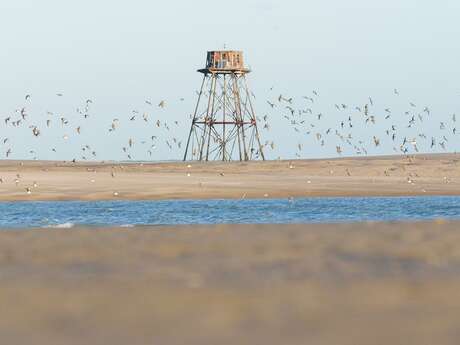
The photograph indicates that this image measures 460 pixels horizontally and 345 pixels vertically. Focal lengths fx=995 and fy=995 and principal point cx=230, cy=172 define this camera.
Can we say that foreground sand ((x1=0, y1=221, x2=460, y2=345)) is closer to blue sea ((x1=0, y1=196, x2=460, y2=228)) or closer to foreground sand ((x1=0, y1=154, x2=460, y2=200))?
blue sea ((x1=0, y1=196, x2=460, y2=228))

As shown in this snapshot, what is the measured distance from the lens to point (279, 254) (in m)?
10.6

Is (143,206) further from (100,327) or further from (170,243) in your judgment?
(100,327)

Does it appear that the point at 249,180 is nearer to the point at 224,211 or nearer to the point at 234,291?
the point at 224,211

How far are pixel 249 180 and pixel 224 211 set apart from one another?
19.5 metres

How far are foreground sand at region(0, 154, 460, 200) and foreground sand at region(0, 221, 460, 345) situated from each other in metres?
31.1

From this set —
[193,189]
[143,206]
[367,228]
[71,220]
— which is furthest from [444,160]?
[367,228]

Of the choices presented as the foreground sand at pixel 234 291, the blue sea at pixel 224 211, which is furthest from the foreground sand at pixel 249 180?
the foreground sand at pixel 234 291

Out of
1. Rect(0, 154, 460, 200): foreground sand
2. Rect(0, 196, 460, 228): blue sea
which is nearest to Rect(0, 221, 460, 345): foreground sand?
Rect(0, 196, 460, 228): blue sea

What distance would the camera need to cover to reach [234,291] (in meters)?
7.75

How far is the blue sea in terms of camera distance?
2809 cm

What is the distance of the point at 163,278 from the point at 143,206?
28.2 metres

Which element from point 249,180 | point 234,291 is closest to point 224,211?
point 249,180

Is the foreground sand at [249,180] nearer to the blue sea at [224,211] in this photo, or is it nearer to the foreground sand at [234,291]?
the blue sea at [224,211]

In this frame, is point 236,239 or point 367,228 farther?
point 367,228
